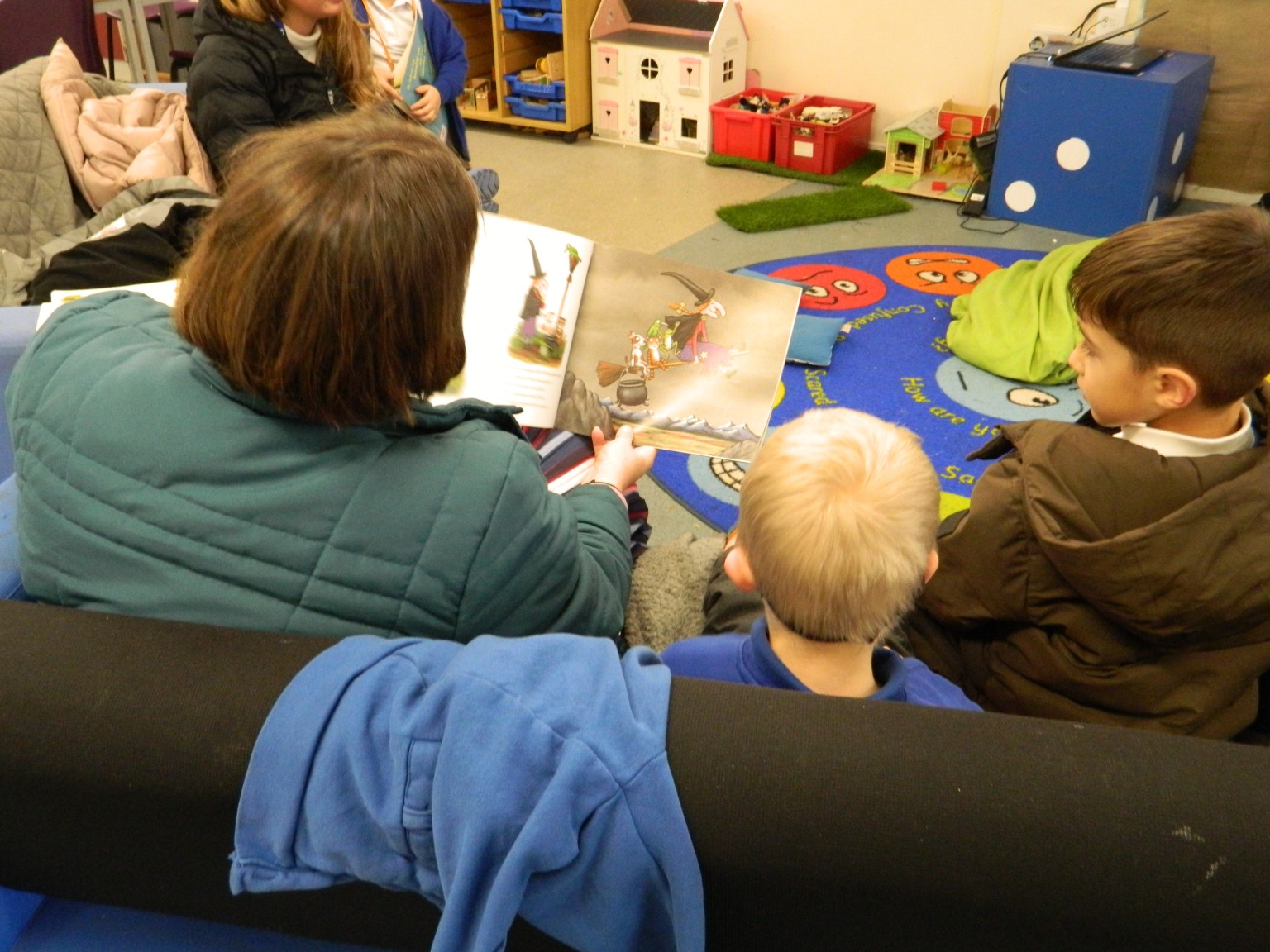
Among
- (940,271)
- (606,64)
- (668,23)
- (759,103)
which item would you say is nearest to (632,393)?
(940,271)

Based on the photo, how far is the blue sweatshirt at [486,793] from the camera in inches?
22.5

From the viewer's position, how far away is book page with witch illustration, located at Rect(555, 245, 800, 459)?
1.31m

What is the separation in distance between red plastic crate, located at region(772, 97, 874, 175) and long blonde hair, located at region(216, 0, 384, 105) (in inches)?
70.6

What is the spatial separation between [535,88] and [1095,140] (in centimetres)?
200

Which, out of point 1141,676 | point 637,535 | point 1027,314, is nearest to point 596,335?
point 637,535

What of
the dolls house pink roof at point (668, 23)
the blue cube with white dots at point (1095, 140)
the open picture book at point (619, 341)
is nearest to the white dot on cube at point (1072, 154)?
the blue cube with white dots at point (1095, 140)

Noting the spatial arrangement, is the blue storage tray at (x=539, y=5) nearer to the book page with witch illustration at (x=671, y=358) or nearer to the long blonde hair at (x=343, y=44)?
the long blonde hair at (x=343, y=44)

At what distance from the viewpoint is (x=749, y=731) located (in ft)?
1.95

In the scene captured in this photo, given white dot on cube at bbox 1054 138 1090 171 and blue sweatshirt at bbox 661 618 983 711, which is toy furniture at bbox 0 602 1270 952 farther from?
white dot on cube at bbox 1054 138 1090 171

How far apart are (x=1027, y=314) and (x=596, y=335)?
1.39 meters

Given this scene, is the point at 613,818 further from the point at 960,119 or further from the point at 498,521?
the point at 960,119

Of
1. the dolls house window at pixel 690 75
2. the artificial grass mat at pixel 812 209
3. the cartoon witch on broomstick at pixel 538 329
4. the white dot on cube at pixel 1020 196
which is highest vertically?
the cartoon witch on broomstick at pixel 538 329

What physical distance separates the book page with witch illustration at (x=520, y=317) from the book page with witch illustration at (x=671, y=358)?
3cm

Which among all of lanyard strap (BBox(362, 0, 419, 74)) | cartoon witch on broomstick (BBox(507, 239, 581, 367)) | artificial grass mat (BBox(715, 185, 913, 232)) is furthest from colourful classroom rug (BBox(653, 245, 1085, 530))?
lanyard strap (BBox(362, 0, 419, 74))
